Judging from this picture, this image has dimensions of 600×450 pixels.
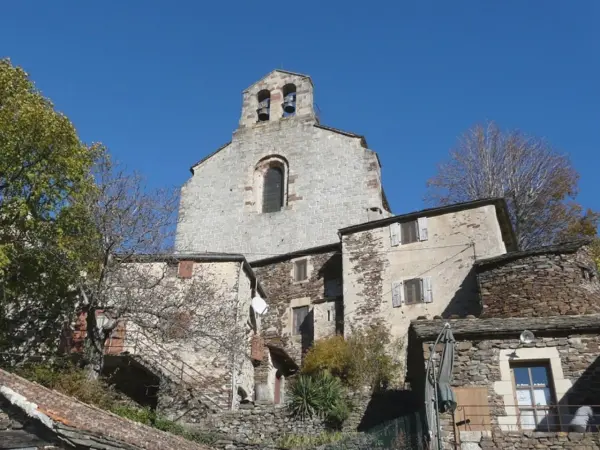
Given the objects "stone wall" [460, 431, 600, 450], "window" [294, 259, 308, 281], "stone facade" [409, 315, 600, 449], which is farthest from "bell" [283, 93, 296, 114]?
"stone wall" [460, 431, 600, 450]

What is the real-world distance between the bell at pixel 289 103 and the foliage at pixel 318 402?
62.5 ft

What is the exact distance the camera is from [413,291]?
22609mm

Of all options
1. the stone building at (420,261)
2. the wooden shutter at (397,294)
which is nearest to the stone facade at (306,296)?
the stone building at (420,261)

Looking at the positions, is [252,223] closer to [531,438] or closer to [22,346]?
[22,346]

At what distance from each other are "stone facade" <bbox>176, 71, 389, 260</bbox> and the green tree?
12.7 m

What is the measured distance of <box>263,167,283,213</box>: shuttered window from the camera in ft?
103

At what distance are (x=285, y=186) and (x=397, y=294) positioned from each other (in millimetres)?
10657

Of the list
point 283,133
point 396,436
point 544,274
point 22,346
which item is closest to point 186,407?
point 22,346

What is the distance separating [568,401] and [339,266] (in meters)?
13.2

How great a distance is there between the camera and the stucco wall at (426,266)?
21.9 metres

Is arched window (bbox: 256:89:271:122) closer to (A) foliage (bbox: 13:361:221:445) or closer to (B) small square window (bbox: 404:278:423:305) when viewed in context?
(B) small square window (bbox: 404:278:423:305)

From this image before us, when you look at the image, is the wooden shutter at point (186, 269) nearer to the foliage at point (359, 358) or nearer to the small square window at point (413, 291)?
the foliage at point (359, 358)

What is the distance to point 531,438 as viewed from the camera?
12.8m

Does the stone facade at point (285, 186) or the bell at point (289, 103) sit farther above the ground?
the bell at point (289, 103)
